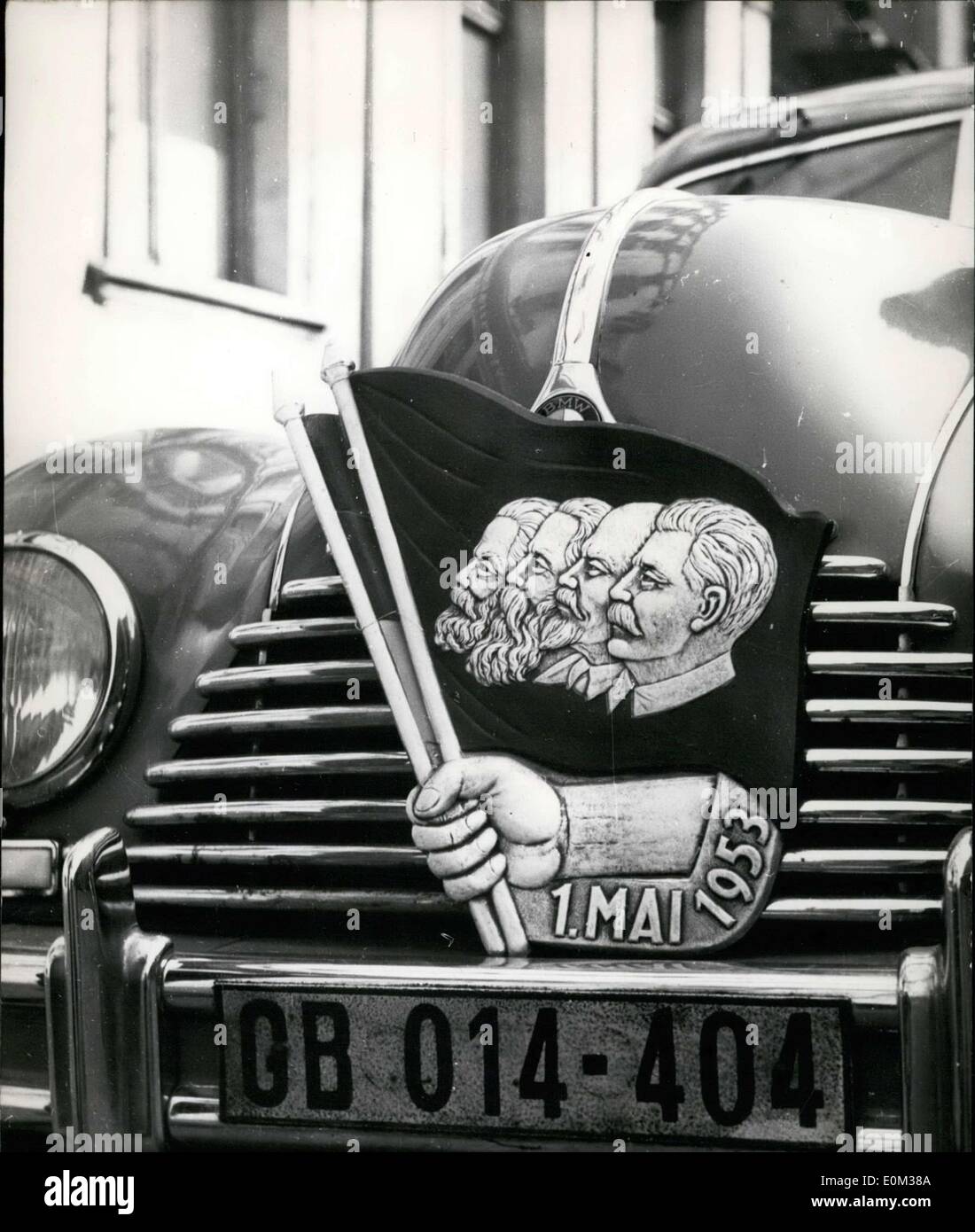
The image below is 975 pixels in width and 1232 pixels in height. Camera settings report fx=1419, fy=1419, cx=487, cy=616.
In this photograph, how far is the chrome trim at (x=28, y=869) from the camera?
2.29 m

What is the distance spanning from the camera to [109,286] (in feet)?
7.89

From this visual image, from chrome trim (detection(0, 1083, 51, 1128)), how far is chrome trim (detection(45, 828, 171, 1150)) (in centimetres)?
7

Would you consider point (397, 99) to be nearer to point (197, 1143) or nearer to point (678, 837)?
point (678, 837)

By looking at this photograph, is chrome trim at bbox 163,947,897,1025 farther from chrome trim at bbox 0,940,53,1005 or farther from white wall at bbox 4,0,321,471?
white wall at bbox 4,0,321,471

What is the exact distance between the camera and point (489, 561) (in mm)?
2162

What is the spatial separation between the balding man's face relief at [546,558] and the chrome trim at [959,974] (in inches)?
27.1

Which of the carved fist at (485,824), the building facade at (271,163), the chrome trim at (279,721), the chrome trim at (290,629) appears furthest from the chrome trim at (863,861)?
the building facade at (271,163)

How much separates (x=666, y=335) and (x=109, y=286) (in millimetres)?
961

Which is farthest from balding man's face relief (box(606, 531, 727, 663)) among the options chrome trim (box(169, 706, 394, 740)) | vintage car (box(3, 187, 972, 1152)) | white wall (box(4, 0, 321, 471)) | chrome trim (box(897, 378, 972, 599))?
white wall (box(4, 0, 321, 471))

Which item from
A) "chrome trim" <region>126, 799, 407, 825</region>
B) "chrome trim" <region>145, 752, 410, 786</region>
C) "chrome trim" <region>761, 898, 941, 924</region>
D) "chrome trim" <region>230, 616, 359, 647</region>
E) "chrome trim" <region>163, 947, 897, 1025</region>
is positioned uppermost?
"chrome trim" <region>230, 616, 359, 647</region>

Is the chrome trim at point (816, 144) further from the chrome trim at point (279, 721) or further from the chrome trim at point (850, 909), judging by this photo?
the chrome trim at point (850, 909)

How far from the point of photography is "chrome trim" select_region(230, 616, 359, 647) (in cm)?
219

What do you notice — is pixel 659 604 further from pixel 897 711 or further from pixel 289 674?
pixel 289 674
